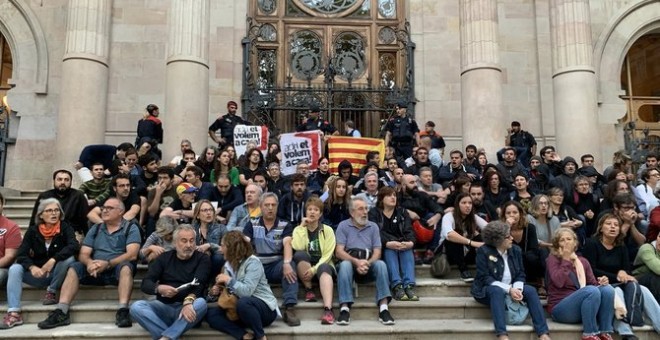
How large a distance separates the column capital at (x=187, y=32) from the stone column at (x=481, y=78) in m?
5.91

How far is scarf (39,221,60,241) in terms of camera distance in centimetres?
784

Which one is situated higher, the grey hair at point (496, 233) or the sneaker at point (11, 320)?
the grey hair at point (496, 233)

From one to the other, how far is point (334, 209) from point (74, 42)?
26.4 ft

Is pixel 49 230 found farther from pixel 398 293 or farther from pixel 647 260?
pixel 647 260

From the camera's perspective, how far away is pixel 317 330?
23.1 feet

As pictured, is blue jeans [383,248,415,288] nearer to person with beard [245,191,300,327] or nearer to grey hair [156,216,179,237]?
person with beard [245,191,300,327]

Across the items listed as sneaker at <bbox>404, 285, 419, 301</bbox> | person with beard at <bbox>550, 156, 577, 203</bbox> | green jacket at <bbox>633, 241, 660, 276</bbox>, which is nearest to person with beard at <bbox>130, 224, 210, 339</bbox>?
sneaker at <bbox>404, 285, 419, 301</bbox>

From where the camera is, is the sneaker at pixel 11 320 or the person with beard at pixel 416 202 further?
the person with beard at pixel 416 202

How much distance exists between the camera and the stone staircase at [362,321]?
698cm

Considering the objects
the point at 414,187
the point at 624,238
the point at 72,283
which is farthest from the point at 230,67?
the point at 624,238

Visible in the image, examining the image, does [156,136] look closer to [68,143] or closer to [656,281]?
[68,143]

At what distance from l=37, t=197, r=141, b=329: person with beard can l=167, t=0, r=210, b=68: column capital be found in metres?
5.95

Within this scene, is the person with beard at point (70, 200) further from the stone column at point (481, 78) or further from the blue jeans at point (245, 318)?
the stone column at point (481, 78)

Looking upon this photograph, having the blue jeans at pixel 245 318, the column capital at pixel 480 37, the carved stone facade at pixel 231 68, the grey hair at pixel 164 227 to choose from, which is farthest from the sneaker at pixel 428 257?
the column capital at pixel 480 37
